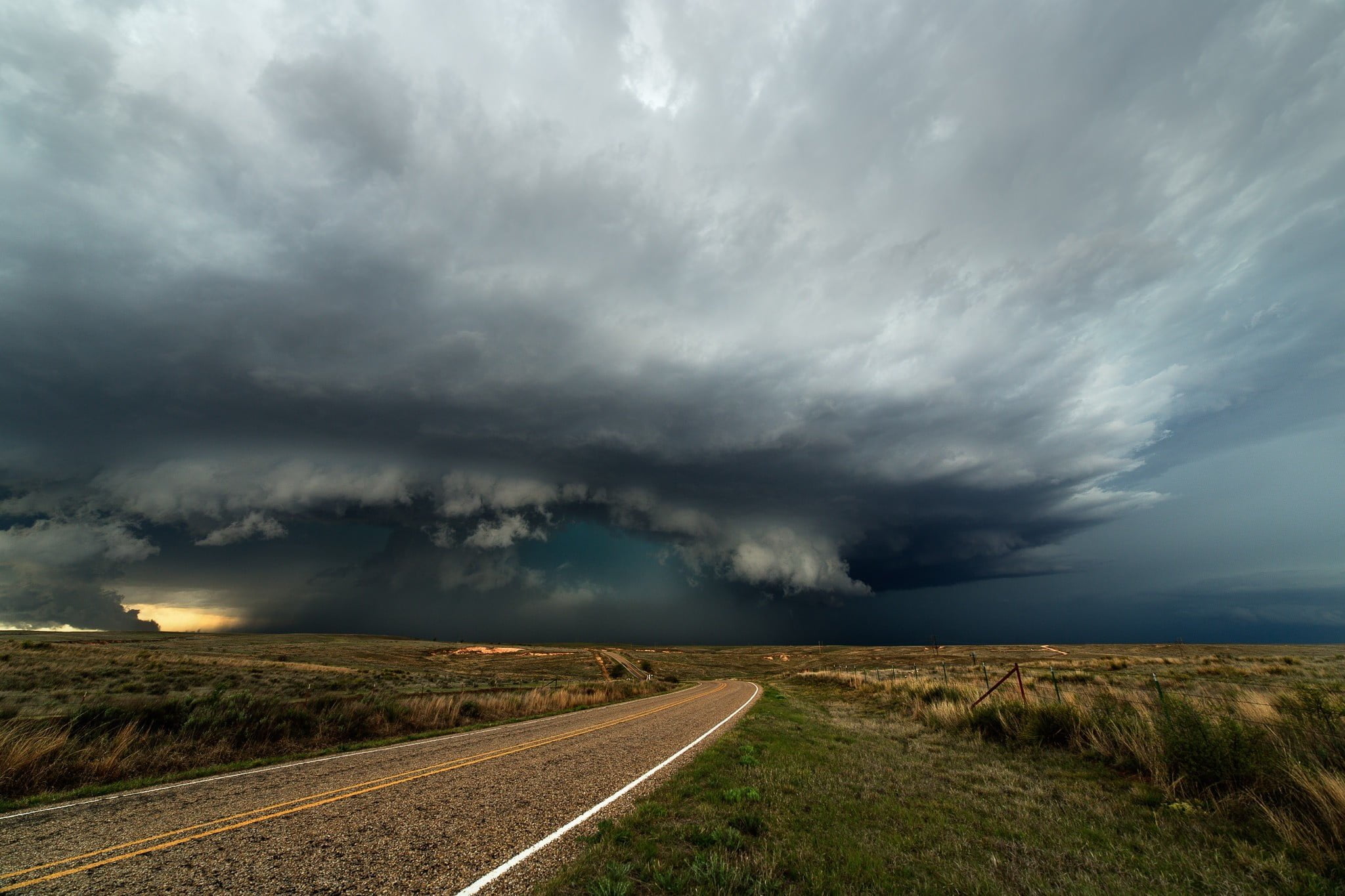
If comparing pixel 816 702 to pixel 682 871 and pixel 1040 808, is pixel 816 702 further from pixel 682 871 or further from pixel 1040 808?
pixel 682 871

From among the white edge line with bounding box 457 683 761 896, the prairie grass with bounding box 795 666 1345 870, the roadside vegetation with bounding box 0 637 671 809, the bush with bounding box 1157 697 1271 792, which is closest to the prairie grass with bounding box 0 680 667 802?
the roadside vegetation with bounding box 0 637 671 809

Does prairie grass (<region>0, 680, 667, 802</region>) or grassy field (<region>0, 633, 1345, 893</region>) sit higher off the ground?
prairie grass (<region>0, 680, 667, 802</region>)

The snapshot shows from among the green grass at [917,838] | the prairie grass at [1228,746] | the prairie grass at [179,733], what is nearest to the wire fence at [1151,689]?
the prairie grass at [1228,746]

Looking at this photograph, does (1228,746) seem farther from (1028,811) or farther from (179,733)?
(179,733)

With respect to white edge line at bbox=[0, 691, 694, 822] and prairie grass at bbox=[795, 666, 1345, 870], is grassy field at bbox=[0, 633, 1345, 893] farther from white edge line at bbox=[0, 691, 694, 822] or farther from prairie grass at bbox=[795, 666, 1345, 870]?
white edge line at bbox=[0, 691, 694, 822]

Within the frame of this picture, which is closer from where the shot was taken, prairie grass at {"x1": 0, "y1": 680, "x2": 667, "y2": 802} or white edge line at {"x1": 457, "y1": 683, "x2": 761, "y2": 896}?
white edge line at {"x1": 457, "y1": 683, "x2": 761, "y2": 896}

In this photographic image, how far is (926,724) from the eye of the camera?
20.8 metres

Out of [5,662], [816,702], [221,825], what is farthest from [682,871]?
[5,662]

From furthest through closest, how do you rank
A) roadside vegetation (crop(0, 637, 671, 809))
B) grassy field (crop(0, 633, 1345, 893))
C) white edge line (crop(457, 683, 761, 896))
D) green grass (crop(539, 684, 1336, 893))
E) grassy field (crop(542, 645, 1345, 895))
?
roadside vegetation (crop(0, 637, 671, 809)) → grassy field (crop(0, 633, 1345, 893)) → grassy field (crop(542, 645, 1345, 895)) → green grass (crop(539, 684, 1336, 893)) → white edge line (crop(457, 683, 761, 896))

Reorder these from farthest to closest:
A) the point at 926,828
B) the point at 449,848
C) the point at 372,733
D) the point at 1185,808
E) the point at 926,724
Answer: the point at 926,724 < the point at 372,733 < the point at 1185,808 < the point at 926,828 < the point at 449,848

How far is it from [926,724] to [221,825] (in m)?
21.6

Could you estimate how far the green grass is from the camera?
6.24 metres

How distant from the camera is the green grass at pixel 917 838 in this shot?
624 cm

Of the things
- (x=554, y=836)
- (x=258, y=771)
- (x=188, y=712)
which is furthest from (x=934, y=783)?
(x=188, y=712)
